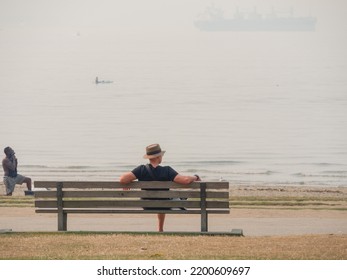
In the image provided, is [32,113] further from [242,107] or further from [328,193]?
[328,193]

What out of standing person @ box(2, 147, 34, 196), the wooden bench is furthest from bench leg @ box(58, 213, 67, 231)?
Answer: standing person @ box(2, 147, 34, 196)

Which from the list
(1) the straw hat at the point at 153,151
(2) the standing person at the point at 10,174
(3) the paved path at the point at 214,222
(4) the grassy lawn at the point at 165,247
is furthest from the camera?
(2) the standing person at the point at 10,174

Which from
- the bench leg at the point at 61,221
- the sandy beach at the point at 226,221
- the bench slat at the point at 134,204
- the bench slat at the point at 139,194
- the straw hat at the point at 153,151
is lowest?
the sandy beach at the point at 226,221

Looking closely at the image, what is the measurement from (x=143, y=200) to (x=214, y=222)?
2.70 metres

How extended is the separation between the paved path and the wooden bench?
67cm

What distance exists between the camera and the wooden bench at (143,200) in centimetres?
1802

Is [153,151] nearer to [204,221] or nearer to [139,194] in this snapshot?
[139,194]

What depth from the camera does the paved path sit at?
63.3ft

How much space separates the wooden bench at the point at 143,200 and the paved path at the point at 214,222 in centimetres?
67

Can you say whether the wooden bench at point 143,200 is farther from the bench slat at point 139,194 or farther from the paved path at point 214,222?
the paved path at point 214,222

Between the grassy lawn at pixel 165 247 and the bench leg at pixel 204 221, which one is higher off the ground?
the bench leg at pixel 204 221

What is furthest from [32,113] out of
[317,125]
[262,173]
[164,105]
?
[262,173]

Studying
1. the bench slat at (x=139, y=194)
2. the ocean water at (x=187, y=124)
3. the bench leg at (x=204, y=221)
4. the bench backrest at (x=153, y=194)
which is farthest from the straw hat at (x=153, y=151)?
the ocean water at (x=187, y=124)

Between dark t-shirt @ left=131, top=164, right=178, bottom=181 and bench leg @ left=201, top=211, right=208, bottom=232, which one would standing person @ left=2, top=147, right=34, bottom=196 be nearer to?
dark t-shirt @ left=131, top=164, right=178, bottom=181
